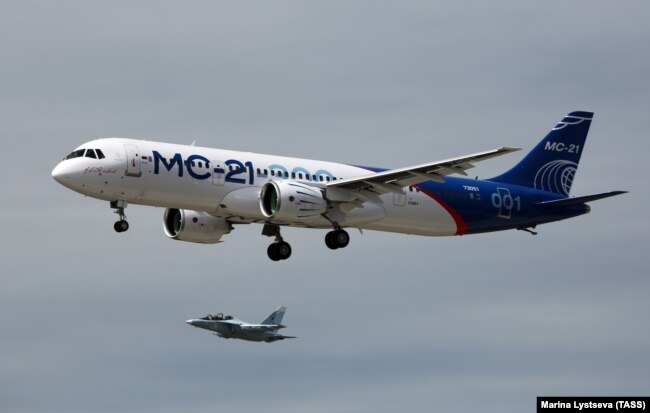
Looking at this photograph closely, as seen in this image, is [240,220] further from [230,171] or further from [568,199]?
[568,199]

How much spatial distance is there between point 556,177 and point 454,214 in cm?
803

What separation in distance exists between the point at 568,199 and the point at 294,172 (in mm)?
14997

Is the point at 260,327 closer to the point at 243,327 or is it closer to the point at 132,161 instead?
the point at 243,327

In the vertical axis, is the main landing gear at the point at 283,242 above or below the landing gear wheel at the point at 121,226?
above

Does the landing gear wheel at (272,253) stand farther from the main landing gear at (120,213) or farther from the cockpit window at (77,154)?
the cockpit window at (77,154)

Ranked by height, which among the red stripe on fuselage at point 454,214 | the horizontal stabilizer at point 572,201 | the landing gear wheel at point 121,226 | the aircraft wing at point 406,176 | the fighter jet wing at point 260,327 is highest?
the fighter jet wing at point 260,327

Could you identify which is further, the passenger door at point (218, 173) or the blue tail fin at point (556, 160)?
the blue tail fin at point (556, 160)

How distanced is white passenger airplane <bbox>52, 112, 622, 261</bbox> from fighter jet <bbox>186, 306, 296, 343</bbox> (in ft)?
103

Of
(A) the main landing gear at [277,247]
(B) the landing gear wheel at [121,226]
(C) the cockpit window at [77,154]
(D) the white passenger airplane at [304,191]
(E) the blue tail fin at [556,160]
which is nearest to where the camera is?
(B) the landing gear wheel at [121,226]

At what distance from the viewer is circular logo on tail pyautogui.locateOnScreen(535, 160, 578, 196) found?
266 feet

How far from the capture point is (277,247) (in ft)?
243

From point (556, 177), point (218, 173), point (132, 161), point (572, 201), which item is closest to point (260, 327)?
point (556, 177)

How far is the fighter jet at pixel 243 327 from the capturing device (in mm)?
109812

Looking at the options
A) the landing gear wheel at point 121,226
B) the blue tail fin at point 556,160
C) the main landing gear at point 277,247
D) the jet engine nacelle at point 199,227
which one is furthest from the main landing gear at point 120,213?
the blue tail fin at point 556,160
